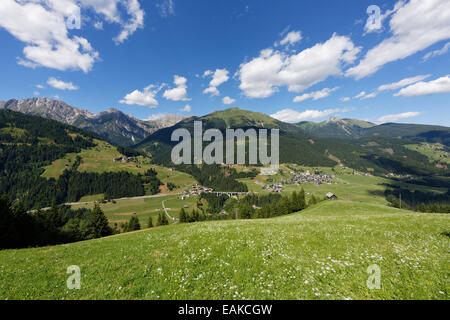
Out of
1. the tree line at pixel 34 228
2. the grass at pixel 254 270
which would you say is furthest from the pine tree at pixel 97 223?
the grass at pixel 254 270

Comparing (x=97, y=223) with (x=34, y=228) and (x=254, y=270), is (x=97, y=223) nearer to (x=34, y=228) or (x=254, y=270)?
(x=34, y=228)

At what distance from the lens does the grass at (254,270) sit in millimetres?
7754

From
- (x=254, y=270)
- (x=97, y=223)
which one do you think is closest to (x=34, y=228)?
(x=97, y=223)

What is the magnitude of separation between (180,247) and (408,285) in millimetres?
13200

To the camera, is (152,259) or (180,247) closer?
(152,259)

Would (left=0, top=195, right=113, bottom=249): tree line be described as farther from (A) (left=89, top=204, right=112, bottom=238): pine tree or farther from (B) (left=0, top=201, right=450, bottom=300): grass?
(B) (left=0, top=201, right=450, bottom=300): grass

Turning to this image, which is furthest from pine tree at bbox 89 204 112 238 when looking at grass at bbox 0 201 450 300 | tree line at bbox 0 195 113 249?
grass at bbox 0 201 450 300

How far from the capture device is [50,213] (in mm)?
60000

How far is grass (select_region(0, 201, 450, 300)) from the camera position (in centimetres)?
775
